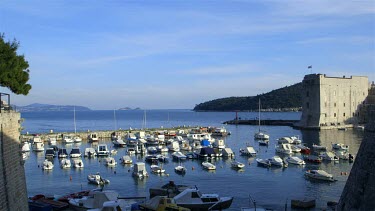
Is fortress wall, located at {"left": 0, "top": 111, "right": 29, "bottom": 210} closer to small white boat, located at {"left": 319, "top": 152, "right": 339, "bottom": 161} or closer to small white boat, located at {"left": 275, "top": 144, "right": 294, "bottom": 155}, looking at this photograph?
small white boat, located at {"left": 319, "top": 152, "right": 339, "bottom": 161}

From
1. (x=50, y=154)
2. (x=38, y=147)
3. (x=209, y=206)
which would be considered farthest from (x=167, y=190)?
(x=38, y=147)

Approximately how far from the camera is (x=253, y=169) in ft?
151

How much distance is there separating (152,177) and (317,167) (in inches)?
695

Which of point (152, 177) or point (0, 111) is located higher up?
point (0, 111)

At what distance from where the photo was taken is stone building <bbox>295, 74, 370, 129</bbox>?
9812 cm

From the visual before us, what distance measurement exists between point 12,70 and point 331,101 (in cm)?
8932

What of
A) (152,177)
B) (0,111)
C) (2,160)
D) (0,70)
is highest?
(0,70)

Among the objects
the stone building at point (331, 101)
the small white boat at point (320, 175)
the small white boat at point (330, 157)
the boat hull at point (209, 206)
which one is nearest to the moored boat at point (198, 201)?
the boat hull at point (209, 206)

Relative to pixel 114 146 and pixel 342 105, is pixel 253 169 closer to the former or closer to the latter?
pixel 114 146

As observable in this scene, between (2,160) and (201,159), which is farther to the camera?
(201,159)

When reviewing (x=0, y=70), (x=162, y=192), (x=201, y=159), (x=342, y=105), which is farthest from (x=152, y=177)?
(x=342, y=105)

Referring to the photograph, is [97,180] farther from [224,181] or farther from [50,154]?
[50,154]

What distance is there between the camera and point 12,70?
69.7 feet

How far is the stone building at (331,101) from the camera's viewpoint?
322 ft
